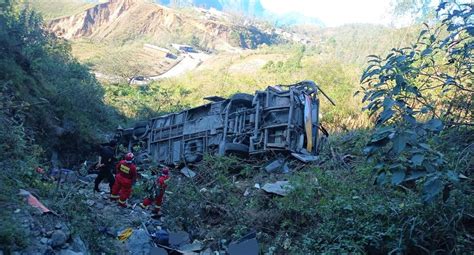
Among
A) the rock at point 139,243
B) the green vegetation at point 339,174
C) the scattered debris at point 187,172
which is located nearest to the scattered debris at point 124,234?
the rock at point 139,243

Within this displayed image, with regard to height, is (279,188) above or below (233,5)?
below

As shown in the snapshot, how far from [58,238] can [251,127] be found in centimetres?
526

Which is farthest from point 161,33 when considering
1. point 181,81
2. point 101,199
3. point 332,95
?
point 101,199

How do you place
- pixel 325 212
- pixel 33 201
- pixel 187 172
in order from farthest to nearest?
1. pixel 187 172
2. pixel 325 212
3. pixel 33 201

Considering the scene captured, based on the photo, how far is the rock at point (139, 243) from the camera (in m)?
5.08

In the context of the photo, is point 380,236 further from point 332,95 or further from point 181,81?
point 181,81

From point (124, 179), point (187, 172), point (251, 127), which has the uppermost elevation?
point (251, 127)

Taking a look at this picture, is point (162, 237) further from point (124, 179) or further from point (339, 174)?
point (339, 174)

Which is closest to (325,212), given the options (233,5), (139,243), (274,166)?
(139,243)

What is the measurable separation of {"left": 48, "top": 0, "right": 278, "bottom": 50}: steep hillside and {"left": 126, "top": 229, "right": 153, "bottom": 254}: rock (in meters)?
46.2

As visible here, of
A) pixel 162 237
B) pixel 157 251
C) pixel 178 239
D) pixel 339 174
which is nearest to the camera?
pixel 157 251

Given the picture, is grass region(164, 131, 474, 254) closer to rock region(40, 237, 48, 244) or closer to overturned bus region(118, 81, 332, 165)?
overturned bus region(118, 81, 332, 165)

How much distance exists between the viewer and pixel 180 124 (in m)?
10.2

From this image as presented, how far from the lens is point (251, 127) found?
348 inches
